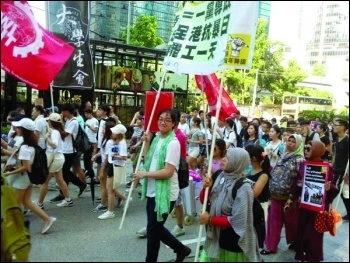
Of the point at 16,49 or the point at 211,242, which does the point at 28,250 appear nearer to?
the point at 211,242

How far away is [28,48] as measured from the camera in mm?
4512

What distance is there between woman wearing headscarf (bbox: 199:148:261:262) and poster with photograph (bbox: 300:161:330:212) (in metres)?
1.16

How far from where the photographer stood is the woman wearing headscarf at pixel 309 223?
10.8 ft

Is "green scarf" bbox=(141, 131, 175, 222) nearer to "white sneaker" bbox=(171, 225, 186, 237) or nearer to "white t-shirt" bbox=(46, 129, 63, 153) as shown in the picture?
"white sneaker" bbox=(171, 225, 186, 237)

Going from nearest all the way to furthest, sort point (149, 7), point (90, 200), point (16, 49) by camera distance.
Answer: point (149, 7) < point (16, 49) < point (90, 200)

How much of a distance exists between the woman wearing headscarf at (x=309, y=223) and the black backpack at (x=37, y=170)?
2902mm

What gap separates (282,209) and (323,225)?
84cm

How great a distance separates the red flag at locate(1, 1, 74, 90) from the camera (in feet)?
13.0

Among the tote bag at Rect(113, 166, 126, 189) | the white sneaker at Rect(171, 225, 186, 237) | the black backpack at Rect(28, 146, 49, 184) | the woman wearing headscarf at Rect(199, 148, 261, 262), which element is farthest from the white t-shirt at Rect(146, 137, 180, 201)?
the tote bag at Rect(113, 166, 126, 189)

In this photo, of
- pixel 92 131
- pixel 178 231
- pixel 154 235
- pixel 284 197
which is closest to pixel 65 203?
pixel 178 231

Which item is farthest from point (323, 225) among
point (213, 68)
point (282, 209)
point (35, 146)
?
point (35, 146)

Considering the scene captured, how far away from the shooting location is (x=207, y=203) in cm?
321

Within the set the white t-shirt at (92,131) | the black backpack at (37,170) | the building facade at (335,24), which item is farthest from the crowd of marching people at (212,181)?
the building facade at (335,24)

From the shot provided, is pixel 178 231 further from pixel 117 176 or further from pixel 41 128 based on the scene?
pixel 41 128
